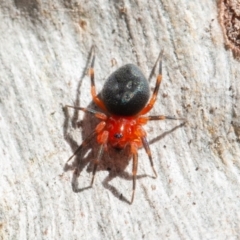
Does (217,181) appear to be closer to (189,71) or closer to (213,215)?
(213,215)

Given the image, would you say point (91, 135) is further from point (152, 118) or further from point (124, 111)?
point (152, 118)

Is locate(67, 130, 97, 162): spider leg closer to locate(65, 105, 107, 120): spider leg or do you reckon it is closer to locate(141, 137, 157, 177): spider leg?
locate(65, 105, 107, 120): spider leg

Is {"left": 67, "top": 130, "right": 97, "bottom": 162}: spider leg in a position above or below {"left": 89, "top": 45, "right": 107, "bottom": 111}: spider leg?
below

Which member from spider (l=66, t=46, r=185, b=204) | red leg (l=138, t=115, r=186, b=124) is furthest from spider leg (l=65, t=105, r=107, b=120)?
red leg (l=138, t=115, r=186, b=124)

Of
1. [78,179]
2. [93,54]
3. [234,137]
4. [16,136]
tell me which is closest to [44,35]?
[93,54]

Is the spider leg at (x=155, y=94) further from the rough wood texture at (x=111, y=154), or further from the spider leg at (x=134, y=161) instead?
the spider leg at (x=134, y=161)


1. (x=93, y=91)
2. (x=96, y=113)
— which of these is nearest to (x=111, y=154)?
(x=96, y=113)

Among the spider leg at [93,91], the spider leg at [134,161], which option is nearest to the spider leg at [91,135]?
the spider leg at [93,91]
